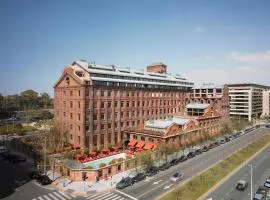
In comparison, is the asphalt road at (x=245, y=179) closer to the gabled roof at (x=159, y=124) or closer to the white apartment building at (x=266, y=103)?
the gabled roof at (x=159, y=124)

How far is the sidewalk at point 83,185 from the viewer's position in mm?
48688

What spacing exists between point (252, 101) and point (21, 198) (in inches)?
6449

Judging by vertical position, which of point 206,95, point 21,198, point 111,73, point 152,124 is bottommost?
point 21,198

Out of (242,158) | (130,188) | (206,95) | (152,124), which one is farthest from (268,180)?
(206,95)

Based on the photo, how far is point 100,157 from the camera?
66.9 metres

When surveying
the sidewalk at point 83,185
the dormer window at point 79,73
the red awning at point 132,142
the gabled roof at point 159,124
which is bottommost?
the sidewalk at point 83,185

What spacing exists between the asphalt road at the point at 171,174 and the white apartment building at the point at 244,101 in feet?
287

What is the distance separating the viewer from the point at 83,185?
51.6m

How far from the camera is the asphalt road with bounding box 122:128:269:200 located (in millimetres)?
47562

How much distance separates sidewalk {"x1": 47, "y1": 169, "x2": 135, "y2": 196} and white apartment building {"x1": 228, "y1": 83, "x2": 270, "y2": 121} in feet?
450

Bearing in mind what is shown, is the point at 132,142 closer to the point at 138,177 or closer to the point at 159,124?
the point at 159,124

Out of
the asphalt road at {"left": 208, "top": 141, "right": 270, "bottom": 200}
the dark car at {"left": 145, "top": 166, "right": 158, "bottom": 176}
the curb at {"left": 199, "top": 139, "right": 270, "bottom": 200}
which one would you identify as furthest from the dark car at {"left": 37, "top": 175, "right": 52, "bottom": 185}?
the asphalt road at {"left": 208, "top": 141, "right": 270, "bottom": 200}

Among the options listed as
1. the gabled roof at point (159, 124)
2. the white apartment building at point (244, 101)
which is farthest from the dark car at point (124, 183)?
the white apartment building at point (244, 101)

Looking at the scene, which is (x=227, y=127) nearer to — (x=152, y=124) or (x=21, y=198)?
(x=152, y=124)
